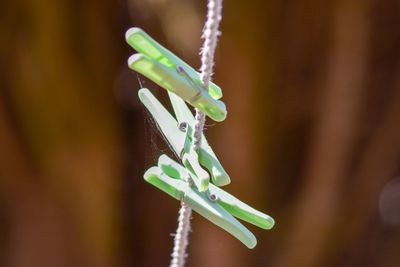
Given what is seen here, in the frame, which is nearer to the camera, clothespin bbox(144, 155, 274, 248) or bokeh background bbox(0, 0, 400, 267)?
clothespin bbox(144, 155, 274, 248)

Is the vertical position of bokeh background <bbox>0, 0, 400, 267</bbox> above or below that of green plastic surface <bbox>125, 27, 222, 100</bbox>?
above

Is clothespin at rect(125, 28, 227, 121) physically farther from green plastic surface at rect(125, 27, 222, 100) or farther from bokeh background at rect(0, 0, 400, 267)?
bokeh background at rect(0, 0, 400, 267)

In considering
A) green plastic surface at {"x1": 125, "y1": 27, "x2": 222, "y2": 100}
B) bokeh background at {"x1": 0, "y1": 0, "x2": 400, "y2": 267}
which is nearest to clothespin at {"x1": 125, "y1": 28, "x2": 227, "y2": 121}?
green plastic surface at {"x1": 125, "y1": 27, "x2": 222, "y2": 100}

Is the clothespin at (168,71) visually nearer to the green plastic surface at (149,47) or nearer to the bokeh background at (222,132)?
the green plastic surface at (149,47)

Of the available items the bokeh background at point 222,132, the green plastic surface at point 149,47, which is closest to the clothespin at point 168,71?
the green plastic surface at point 149,47

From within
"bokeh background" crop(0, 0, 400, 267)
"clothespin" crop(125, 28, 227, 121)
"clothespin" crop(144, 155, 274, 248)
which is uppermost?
"bokeh background" crop(0, 0, 400, 267)
